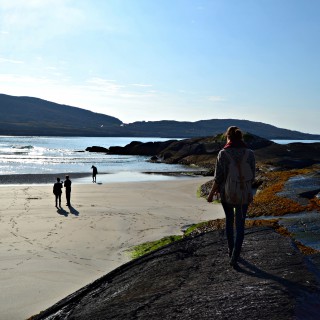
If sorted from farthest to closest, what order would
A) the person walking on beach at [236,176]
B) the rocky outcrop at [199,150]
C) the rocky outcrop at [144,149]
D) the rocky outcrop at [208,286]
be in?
the rocky outcrop at [144,149] → the rocky outcrop at [199,150] → the person walking on beach at [236,176] → the rocky outcrop at [208,286]

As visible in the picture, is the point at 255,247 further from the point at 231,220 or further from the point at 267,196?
the point at 267,196

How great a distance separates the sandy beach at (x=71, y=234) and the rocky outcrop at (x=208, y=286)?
2.35 meters

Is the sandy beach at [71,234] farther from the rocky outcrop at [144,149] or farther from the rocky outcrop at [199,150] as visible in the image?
the rocky outcrop at [144,149]

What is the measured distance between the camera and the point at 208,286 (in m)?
6.54

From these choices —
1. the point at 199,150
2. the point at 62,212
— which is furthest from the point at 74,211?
the point at 199,150

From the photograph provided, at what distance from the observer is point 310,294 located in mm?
5664

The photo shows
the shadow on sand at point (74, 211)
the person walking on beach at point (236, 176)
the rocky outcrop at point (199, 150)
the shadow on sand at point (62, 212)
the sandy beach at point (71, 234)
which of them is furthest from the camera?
the rocky outcrop at point (199, 150)

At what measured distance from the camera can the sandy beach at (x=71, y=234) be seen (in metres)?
11.1

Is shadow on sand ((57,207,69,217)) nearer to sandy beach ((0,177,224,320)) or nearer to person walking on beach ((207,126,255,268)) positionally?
sandy beach ((0,177,224,320))

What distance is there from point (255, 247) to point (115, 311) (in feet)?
11.1

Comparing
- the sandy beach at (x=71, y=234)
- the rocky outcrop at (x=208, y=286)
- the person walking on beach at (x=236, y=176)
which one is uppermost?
the person walking on beach at (x=236, y=176)

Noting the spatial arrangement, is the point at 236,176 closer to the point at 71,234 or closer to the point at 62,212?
the point at 71,234

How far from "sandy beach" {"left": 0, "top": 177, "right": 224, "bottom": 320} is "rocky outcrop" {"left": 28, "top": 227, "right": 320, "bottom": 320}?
7.71 feet

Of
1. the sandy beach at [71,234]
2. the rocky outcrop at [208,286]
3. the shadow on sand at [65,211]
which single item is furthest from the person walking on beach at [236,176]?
the shadow on sand at [65,211]
